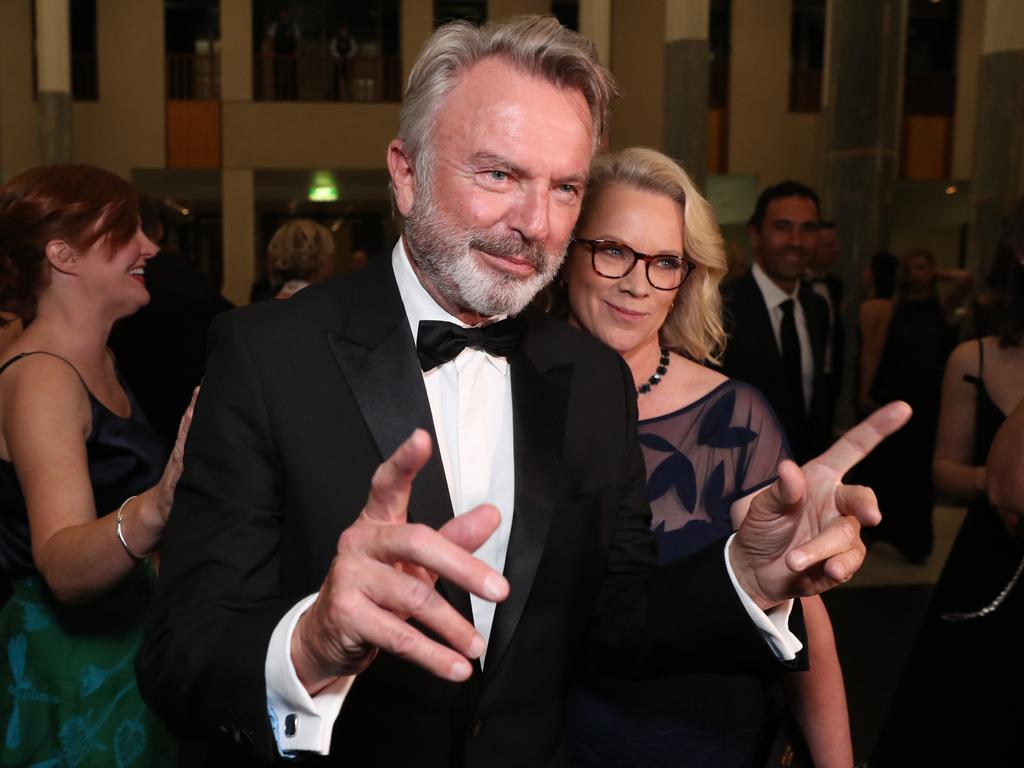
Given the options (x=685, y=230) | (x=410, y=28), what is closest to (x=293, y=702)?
(x=685, y=230)

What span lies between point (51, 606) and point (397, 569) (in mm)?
1411

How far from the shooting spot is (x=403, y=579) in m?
1.01

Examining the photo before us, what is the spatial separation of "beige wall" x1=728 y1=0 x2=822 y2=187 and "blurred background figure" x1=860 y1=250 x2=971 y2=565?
8874 mm

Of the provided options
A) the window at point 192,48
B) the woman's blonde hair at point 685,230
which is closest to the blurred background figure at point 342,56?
the window at point 192,48

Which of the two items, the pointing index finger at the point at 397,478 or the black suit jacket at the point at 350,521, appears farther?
the black suit jacket at the point at 350,521

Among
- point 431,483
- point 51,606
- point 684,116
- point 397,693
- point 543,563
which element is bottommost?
point 51,606

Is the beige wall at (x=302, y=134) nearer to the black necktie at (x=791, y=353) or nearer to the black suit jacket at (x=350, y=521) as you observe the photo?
the black necktie at (x=791, y=353)

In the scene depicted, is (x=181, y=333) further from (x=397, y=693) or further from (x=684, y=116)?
(x=684, y=116)

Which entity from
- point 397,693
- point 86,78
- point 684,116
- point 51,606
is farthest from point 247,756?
point 86,78

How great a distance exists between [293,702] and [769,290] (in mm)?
3734

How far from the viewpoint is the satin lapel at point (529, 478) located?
1451 millimetres

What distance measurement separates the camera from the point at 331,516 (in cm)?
140

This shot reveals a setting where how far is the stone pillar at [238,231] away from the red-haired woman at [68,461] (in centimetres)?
1250

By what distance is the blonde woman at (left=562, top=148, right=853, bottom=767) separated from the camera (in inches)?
75.8
